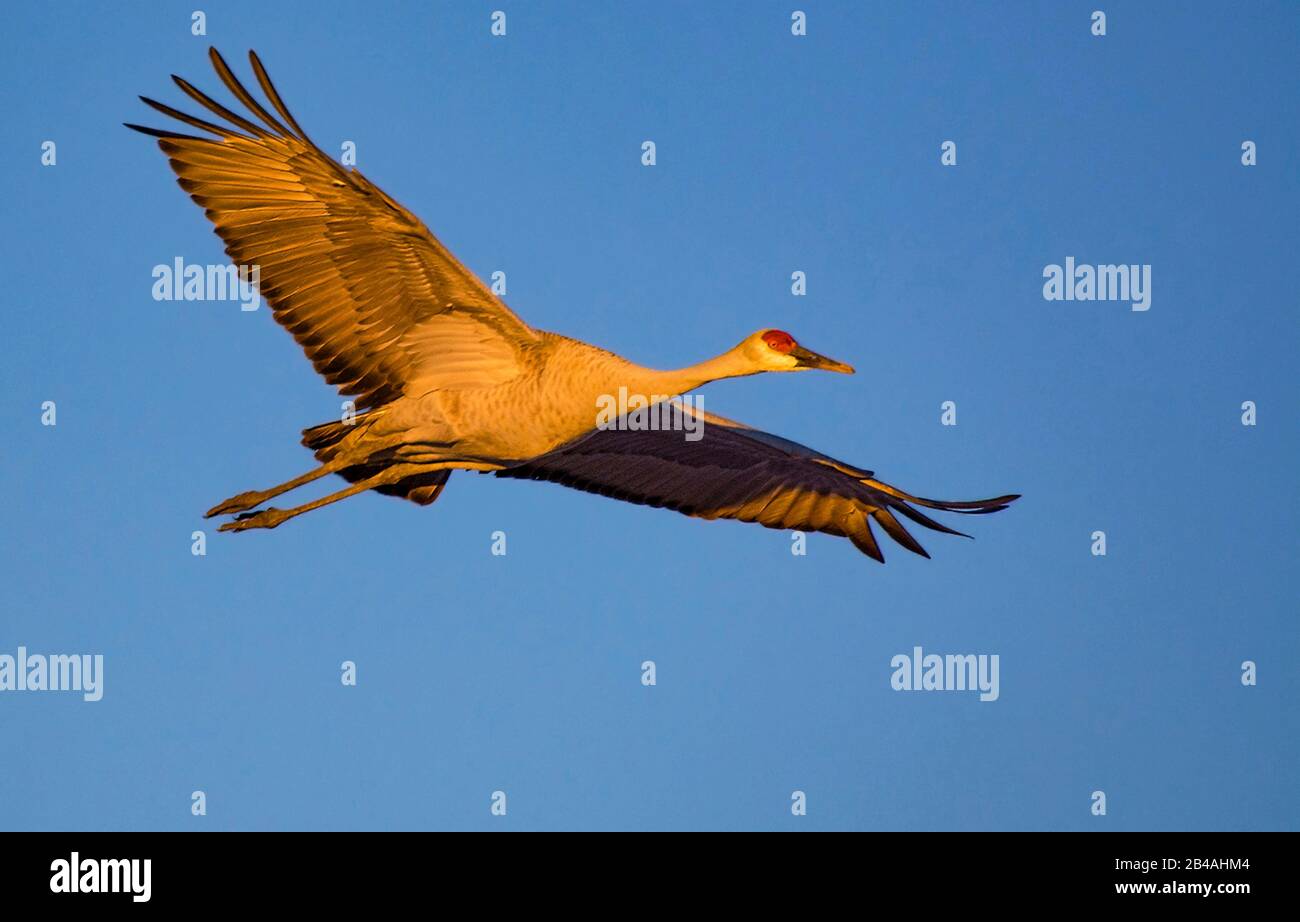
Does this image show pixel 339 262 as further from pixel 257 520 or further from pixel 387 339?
pixel 257 520

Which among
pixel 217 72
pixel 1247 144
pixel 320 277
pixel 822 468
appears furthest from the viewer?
pixel 1247 144

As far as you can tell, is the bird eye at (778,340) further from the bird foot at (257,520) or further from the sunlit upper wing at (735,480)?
the bird foot at (257,520)

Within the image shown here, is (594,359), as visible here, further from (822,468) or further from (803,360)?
(822,468)

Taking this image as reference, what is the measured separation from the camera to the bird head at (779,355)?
1452cm

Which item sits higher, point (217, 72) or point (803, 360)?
point (217, 72)

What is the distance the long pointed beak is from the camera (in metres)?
14.6

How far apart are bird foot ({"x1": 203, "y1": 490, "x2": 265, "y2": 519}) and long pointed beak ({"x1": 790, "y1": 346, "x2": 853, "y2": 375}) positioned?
4228 millimetres

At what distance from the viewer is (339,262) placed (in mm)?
14273

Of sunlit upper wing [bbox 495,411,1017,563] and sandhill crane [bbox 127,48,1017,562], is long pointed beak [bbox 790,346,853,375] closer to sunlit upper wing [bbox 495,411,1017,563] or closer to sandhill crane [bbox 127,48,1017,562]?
sandhill crane [bbox 127,48,1017,562]

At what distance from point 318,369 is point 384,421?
64 centimetres

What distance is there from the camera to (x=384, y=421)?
585 inches

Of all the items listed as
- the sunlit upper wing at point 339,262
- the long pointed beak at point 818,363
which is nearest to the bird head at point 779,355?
the long pointed beak at point 818,363

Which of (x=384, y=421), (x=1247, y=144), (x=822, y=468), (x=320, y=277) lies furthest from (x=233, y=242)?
(x=1247, y=144)

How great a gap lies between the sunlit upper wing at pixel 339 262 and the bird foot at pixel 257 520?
1073mm
